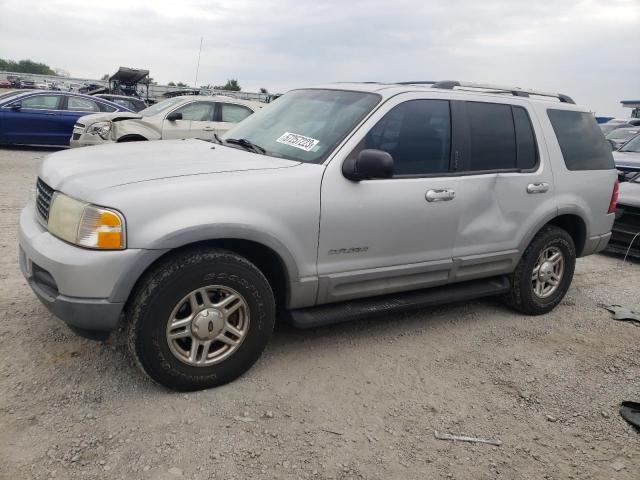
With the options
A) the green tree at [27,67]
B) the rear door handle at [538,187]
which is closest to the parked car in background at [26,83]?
the rear door handle at [538,187]

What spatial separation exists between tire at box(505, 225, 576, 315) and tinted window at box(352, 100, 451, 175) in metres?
1.26

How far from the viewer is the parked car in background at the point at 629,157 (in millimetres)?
7868

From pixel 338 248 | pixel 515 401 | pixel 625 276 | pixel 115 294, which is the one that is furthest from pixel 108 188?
pixel 625 276

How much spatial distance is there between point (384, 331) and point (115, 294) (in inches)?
83.8

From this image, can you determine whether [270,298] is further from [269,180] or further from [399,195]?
[399,195]

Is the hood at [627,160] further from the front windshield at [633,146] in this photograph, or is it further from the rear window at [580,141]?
the rear window at [580,141]

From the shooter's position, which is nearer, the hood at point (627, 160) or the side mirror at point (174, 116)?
the hood at point (627, 160)

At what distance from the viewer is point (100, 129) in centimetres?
1052

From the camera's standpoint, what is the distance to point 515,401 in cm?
337

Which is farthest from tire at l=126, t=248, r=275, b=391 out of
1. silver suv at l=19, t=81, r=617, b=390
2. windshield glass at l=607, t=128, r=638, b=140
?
windshield glass at l=607, t=128, r=638, b=140

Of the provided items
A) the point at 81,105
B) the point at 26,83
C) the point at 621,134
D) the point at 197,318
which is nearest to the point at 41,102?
the point at 81,105

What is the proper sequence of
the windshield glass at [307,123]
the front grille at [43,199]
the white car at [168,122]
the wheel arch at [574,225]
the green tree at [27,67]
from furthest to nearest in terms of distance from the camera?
the green tree at [27,67], the white car at [168,122], the wheel arch at [574,225], the windshield glass at [307,123], the front grille at [43,199]

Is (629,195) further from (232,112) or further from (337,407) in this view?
(232,112)

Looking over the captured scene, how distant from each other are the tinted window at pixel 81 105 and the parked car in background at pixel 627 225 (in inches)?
446
